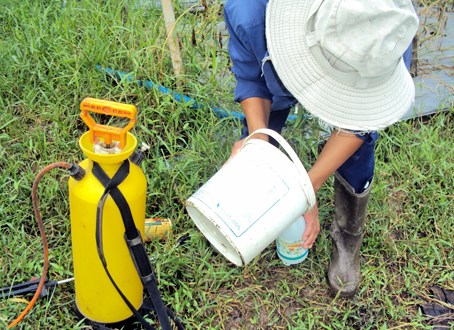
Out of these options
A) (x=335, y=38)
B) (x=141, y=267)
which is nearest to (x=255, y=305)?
(x=141, y=267)

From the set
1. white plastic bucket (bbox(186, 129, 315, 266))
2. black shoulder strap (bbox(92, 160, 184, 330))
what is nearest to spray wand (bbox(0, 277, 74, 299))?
black shoulder strap (bbox(92, 160, 184, 330))

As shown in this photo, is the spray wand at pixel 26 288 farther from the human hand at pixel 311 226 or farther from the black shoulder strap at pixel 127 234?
the human hand at pixel 311 226

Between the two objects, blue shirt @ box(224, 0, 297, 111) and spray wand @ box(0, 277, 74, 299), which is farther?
spray wand @ box(0, 277, 74, 299)

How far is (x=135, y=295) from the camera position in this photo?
212 centimetres

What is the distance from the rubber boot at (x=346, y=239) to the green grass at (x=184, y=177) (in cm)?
7

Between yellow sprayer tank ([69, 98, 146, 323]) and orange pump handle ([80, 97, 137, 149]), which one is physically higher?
orange pump handle ([80, 97, 137, 149])

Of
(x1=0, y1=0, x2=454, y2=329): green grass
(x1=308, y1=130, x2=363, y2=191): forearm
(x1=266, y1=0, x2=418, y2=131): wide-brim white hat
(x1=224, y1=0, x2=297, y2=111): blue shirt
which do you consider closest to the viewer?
(x1=266, y1=0, x2=418, y2=131): wide-brim white hat

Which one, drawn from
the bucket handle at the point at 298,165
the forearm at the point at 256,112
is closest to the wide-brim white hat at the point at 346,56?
the bucket handle at the point at 298,165

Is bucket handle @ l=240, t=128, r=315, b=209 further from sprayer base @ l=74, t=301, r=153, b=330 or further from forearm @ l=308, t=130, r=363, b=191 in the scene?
sprayer base @ l=74, t=301, r=153, b=330

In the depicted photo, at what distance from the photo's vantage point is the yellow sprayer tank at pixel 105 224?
1.77 metres

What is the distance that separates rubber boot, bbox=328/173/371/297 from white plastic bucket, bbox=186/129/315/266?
68cm

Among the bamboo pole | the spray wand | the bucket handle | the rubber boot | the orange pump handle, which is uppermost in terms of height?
the orange pump handle

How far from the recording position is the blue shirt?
2.07m

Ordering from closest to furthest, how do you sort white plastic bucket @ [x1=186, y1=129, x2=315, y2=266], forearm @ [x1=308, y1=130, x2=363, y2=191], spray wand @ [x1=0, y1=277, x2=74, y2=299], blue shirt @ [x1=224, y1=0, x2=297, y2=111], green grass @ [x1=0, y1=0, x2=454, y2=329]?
white plastic bucket @ [x1=186, y1=129, x2=315, y2=266], forearm @ [x1=308, y1=130, x2=363, y2=191], blue shirt @ [x1=224, y1=0, x2=297, y2=111], spray wand @ [x1=0, y1=277, x2=74, y2=299], green grass @ [x1=0, y1=0, x2=454, y2=329]
